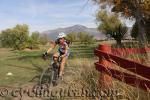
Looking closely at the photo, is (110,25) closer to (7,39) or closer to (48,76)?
(7,39)

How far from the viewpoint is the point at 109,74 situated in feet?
26.3

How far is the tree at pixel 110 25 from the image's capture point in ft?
270

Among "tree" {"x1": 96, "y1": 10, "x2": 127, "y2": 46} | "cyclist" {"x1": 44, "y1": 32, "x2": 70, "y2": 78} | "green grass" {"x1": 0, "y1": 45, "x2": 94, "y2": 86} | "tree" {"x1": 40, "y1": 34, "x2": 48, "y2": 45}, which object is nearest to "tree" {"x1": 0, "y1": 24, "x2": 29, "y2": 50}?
"tree" {"x1": 40, "y1": 34, "x2": 48, "y2": 45}

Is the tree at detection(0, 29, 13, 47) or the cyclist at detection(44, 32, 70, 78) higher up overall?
the cyclist at detection(44, 32, 70, 78)

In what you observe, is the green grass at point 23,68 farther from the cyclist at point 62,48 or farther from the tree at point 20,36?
the tree at point 20,36

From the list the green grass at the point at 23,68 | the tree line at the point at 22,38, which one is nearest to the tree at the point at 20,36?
the tree line at the point at 22,38

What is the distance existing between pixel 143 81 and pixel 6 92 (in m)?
6.16

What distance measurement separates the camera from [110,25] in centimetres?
8825

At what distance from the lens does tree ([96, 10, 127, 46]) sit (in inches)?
3237

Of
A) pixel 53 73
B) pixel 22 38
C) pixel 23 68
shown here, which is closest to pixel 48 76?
pixel 53 73

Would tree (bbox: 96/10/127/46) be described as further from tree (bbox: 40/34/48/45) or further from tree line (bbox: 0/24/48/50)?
tree (bbox: 40/34/48/45)

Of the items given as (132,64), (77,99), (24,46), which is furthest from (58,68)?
(24,46)

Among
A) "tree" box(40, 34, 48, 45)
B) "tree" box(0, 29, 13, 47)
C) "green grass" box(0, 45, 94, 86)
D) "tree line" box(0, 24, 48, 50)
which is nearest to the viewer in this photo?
"green grass" box(0, 45, 94, 86)

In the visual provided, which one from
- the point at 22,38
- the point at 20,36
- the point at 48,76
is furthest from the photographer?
the point at 20,36
